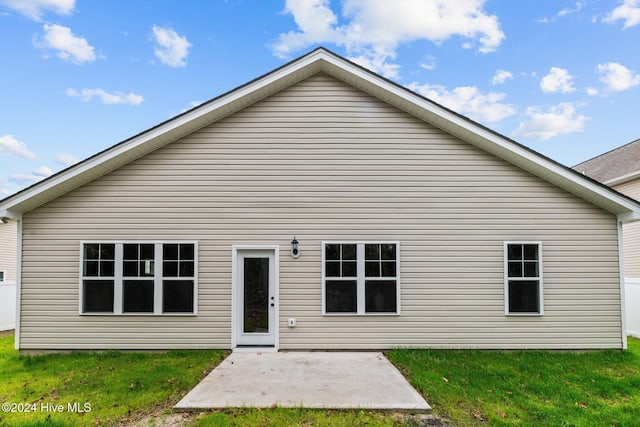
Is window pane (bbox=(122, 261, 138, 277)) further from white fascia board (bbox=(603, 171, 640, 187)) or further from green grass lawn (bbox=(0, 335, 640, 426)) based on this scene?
white fascia board (bbox=(603, 171, 640, 187))

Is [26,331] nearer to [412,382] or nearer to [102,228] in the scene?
[102,228]

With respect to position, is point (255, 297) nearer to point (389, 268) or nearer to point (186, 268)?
point (186, 268)

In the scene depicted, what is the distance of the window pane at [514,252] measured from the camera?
757cm

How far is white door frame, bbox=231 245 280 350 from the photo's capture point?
7.45 m

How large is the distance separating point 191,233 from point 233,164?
1.73m

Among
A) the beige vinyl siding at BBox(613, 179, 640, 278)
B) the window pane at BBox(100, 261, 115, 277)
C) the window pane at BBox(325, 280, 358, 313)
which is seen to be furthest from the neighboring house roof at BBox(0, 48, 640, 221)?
the beige vinyl siding at BBox(613, 179, 640, 278)

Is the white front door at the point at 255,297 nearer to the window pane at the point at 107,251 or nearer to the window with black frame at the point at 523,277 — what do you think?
the window pane at the point at 107,251

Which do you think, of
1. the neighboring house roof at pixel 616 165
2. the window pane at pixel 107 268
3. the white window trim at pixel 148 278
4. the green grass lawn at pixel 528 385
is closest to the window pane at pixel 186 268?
the white window trim at pixel 148 278

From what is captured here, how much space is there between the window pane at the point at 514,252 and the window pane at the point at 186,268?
22.2 ft

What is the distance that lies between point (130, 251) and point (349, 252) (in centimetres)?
466

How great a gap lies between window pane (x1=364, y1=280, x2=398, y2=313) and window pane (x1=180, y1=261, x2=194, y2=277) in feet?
12.2

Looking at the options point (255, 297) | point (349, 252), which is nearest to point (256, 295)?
point (255, 297)

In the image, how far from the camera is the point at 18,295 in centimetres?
741

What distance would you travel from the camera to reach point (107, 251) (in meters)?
7.53
